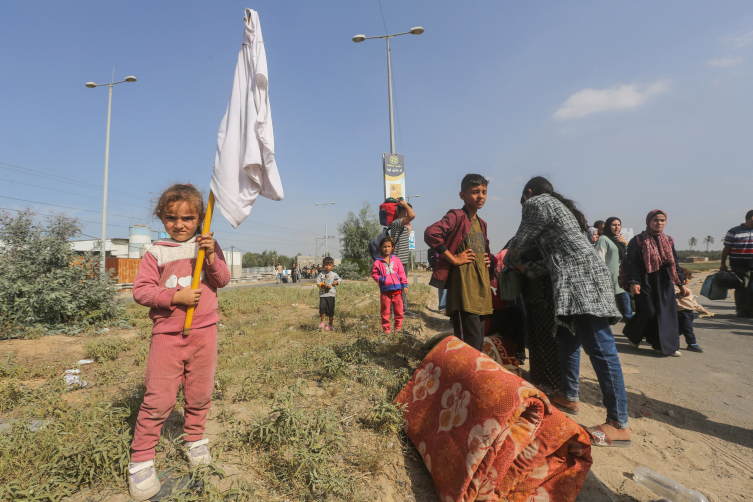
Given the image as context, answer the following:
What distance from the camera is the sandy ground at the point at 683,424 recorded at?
7.52ft

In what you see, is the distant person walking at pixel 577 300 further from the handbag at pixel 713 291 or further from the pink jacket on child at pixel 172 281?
the handbag at pixel 713 291

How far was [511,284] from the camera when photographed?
11.4 feet

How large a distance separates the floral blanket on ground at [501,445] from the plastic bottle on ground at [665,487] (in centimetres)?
55

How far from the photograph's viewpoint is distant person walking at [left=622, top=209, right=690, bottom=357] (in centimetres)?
495

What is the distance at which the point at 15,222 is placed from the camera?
671 cm

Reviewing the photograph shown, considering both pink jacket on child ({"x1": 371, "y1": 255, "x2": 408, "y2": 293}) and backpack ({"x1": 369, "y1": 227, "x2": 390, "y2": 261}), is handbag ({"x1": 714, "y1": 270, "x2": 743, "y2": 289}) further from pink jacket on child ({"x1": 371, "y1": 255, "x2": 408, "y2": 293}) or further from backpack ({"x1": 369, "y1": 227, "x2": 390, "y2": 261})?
backpack ({"x1": 369, "y1": 227, "x2": 390, "y2": 261})

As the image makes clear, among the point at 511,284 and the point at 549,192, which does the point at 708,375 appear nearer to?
the point at 511,284

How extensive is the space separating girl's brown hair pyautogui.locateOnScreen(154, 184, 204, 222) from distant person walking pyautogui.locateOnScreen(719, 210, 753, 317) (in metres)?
8.89

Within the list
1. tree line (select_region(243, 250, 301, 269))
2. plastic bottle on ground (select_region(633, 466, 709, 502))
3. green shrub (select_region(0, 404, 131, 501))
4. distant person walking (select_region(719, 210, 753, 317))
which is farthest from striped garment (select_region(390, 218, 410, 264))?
tree line (select_region(243, 250, 301, 269))

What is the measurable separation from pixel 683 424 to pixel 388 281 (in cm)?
338

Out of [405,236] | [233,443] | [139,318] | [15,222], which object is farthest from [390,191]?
[233,443]

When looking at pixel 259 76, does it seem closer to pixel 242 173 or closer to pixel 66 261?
pixel 242 173

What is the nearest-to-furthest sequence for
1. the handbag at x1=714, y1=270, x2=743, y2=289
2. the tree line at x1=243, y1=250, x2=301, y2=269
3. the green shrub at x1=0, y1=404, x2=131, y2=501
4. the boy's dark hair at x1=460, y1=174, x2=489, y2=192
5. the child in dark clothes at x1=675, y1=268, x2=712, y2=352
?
1. the green shrub at x1=0, y1=404, x2=131, y2=501
2. the boy's dark hair at x1=460, y1=174, x2=489, y2=192
3. the child in dark clothes at x1=675, y1=268, x2=712, y2=352
4. the handbag at x1=714, y1=270, x2=743, y2=289
5. the tree line at x1=243, y1=250, x2=301, y2=269

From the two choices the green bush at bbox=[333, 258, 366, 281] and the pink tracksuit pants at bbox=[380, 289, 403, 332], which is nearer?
the pink tracksuit pants at bbox=[380, 289, 403, 332]
